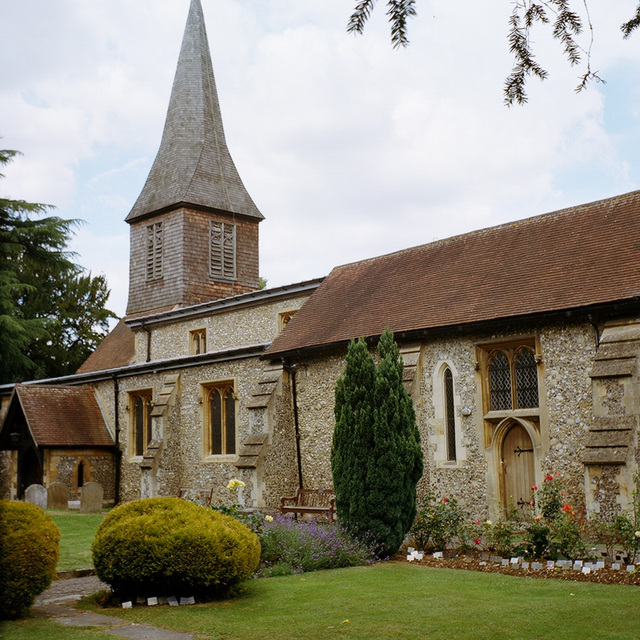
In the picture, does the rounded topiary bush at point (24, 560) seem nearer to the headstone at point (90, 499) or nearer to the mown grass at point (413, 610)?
the mown grass at point (413, 610)

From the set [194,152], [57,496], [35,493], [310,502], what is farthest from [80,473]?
[194,152]

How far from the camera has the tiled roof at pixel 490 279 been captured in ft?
45.5

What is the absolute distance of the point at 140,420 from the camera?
23.1 m

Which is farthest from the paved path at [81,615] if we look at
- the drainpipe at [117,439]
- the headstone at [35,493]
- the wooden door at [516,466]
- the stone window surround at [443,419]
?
the drainpipe at [117,439]

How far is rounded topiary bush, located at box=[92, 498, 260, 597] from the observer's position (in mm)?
8336

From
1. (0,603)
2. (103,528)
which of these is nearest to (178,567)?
(103,528)

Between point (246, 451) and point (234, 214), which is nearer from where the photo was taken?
point (246, 451)

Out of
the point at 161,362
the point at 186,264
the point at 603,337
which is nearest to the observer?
the point at 603,337

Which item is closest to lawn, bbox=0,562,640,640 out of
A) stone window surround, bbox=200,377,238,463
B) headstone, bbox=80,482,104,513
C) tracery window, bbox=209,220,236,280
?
stone window surround, bbox=200,377,238,463

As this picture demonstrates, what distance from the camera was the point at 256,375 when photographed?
19000 mm

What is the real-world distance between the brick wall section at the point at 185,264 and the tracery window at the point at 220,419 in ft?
30.5

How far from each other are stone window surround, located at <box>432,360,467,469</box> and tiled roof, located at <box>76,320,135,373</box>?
16552 mm

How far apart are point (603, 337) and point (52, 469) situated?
622 inches

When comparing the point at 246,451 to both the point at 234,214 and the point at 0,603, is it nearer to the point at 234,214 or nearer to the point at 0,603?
the point at 0,603
